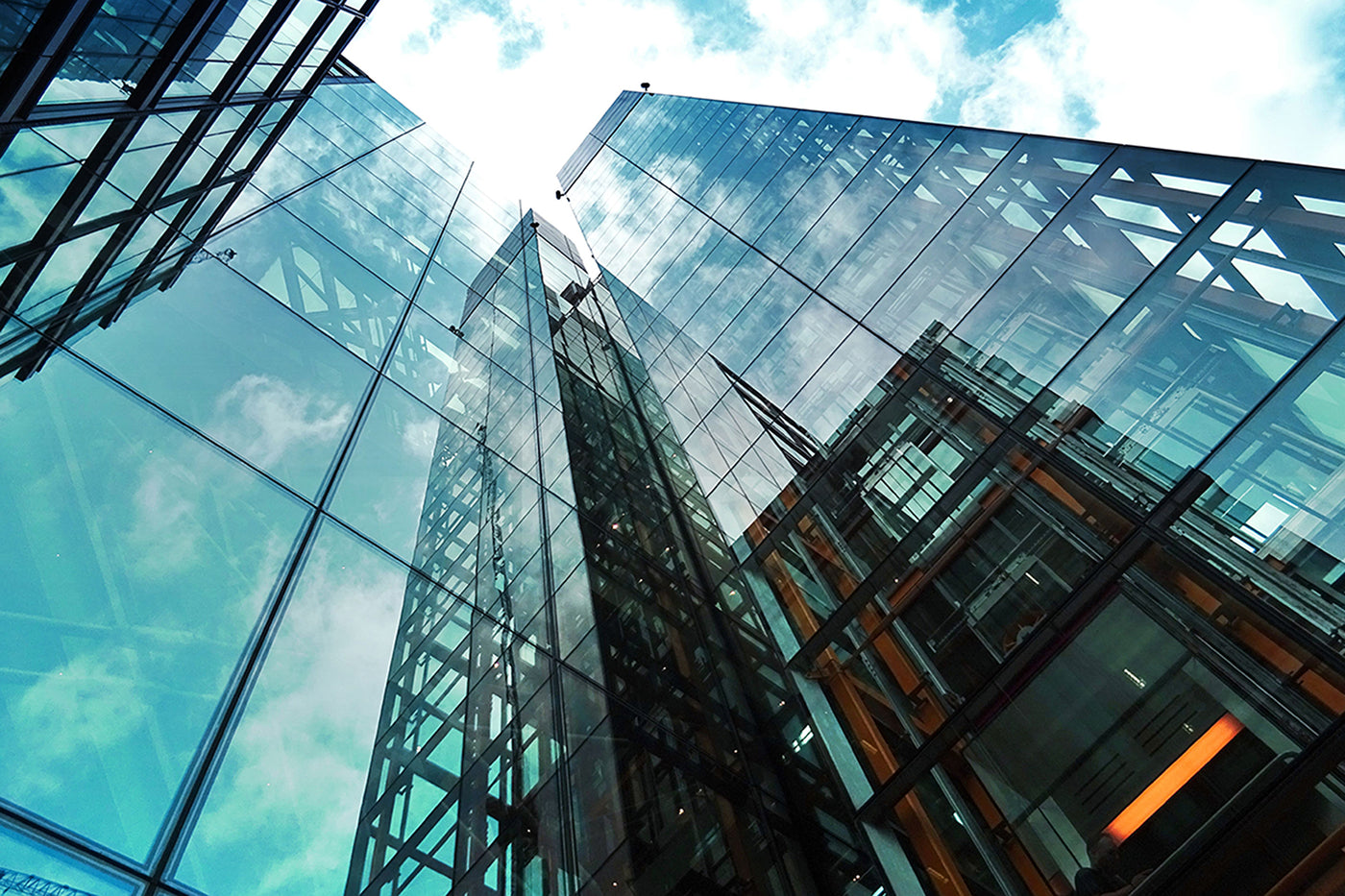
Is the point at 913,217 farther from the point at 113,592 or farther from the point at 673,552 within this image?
the point at 113,592

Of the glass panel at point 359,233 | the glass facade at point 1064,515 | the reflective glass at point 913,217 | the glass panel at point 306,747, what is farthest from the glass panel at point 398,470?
the reflective glass at point 913,217

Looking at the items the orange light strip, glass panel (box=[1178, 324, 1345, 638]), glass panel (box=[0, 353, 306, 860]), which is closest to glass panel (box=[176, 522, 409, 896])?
glass panel (box=[0, 353, 306, 860])

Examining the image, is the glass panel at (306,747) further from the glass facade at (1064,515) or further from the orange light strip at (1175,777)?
the orange light strip at (1175,777)

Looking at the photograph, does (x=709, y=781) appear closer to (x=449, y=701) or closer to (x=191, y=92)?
(x=449, y=701)

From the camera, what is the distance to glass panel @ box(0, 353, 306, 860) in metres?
3.77

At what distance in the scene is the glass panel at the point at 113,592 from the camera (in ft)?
12.4

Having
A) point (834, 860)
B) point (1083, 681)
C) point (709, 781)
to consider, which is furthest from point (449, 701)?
point (1083, 681)

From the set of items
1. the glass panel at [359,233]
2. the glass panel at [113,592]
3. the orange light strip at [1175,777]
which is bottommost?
the glass panel at [113,592]

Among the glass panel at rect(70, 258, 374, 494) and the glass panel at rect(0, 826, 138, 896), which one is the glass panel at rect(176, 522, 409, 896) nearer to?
the glass panel at rect(0, 826, 138, 896)

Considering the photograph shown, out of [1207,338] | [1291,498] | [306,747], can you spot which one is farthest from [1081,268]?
[306,747]

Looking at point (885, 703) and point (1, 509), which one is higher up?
point (885, 703)

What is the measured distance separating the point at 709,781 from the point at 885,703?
1.94 m

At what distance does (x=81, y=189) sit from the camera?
6.77 m

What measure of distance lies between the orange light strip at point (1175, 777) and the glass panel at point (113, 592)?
19.5ft
